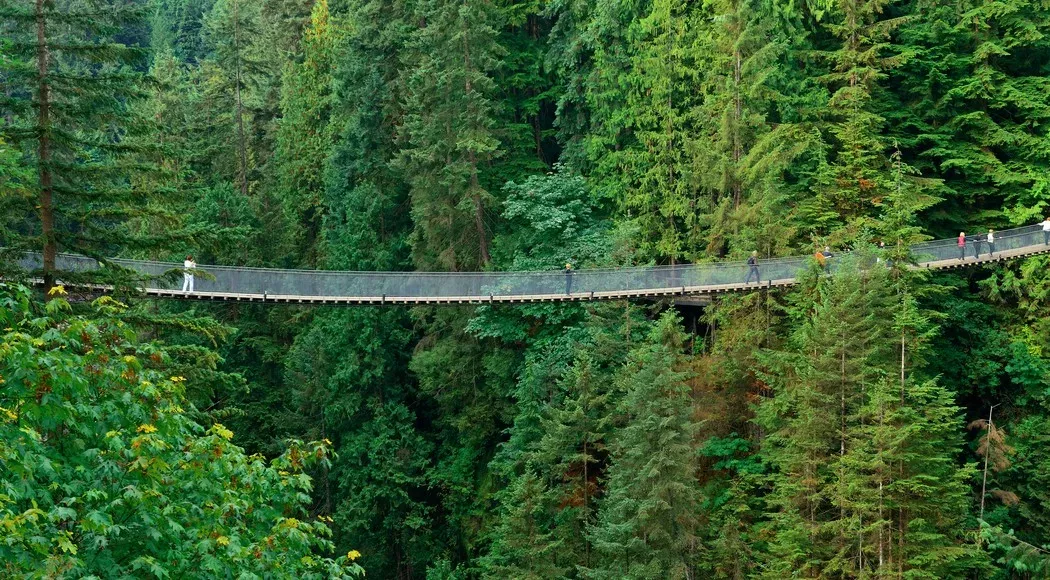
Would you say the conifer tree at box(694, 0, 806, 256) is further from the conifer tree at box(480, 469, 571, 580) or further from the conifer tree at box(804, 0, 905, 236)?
the conifer tree at box(480, 469, 571, 580)

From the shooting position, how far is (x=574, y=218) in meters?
32.1

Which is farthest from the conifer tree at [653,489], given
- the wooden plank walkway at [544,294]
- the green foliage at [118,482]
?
the green foliage at [118,482]

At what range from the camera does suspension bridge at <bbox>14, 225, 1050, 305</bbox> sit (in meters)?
26.0

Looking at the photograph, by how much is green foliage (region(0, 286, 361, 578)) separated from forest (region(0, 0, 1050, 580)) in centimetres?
10

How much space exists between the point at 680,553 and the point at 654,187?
10.4 m

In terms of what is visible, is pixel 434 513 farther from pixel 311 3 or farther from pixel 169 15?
pixel 169 15

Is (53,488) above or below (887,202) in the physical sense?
below

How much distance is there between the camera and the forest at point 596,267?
1847cm

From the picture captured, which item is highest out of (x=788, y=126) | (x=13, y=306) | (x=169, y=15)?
(x=169, y=15)

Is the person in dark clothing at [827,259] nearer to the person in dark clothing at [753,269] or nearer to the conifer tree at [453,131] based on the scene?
the person in dark clothing at [753,269]

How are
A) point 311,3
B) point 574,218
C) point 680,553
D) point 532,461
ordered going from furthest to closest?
point 311,3 → point 574,218 → point 532,461 → point 680,553

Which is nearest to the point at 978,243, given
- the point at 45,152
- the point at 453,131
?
the point at 453,131

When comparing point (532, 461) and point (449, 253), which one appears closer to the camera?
point (532, 461)

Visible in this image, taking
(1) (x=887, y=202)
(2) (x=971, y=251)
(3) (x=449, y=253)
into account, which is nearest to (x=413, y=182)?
(3) (x=449, y=253)
